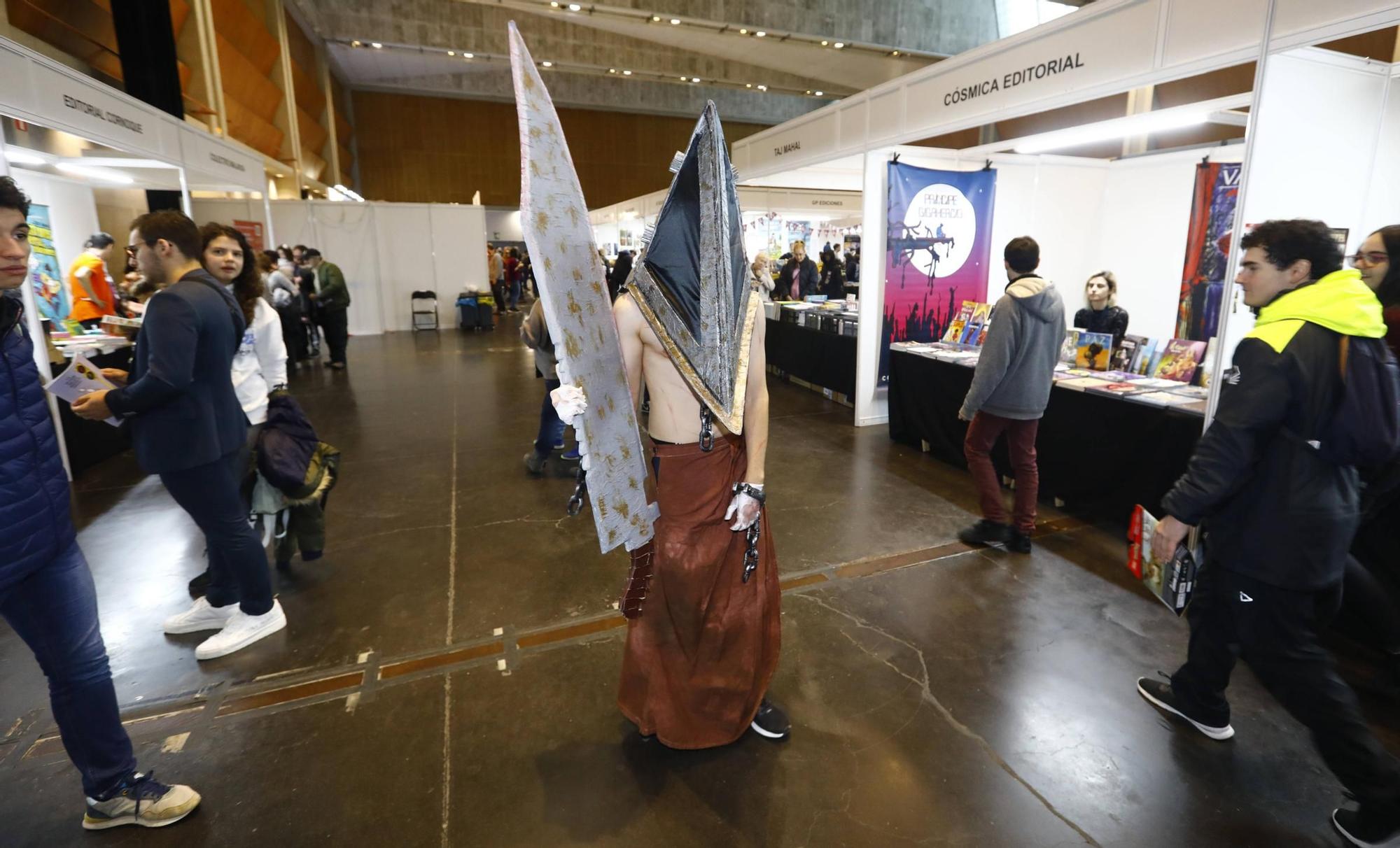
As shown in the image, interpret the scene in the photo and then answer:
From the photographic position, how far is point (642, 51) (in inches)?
640

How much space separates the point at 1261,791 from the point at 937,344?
12.7 feet

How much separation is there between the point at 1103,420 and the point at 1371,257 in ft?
4.56

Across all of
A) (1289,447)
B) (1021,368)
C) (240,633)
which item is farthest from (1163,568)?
(240,633)

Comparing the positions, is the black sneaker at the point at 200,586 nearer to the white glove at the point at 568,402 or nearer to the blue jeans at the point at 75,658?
the blue jeans at the point at 75,658

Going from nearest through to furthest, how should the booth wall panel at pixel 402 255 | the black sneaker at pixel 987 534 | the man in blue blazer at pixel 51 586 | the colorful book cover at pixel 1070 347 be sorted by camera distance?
1. the man in blue blazer at pixel 51 586
2. the black sneaker at pixel 987 534
3. the colorful book cover at pixel 1070 347
4. the booth wall panel at pixel 402 255

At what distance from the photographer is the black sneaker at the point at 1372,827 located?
1572 mm

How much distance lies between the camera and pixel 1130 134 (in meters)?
5.18

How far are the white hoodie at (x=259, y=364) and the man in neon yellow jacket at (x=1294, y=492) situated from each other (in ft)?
10.5

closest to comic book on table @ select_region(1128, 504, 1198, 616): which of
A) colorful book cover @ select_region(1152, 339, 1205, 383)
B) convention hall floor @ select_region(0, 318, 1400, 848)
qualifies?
convention hall floor @ select_region(0, 318, 1400, 848)

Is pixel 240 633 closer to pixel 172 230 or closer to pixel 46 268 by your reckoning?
pixel 172 230

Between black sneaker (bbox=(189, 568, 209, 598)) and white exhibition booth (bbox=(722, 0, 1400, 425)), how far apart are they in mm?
4512

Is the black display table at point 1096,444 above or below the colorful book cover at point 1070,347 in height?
below

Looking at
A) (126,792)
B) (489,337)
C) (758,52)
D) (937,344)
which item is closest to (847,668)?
(126,792)

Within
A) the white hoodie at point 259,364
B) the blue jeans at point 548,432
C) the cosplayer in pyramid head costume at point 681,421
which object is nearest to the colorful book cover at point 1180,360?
the cosplayer in pyramid head costume at point 681,421
